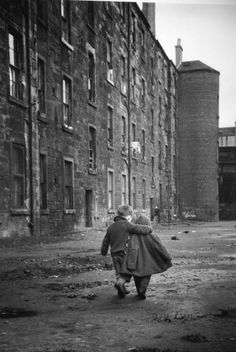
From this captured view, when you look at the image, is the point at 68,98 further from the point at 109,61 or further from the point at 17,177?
the point at 109,61

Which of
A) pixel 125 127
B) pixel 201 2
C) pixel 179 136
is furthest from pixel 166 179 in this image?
pixel 201 2

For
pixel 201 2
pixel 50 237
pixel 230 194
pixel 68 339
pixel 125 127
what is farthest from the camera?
pixel 230 194

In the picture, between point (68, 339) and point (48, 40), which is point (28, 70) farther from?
point (68, 339)

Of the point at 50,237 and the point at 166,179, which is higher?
the point at 166,179

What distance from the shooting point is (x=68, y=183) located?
16766 mm

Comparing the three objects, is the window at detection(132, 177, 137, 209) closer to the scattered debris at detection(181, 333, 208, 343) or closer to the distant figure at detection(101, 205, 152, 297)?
the distant figure at detection(101, 205, 152, 297)

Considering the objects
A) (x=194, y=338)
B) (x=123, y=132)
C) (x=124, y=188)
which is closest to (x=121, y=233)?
(x=194, y=338)

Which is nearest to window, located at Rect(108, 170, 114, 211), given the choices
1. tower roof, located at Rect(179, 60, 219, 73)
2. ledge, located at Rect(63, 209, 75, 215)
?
ledge, located at Rect(63, 209, 75, 215)

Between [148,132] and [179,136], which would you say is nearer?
[148,132]

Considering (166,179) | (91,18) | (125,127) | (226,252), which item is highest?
(91,18)

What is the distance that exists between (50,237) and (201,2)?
32.6ft

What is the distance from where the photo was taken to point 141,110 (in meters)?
27.5

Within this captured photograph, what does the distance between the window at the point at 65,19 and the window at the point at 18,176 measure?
5.52 metres

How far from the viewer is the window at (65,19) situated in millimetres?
16467
